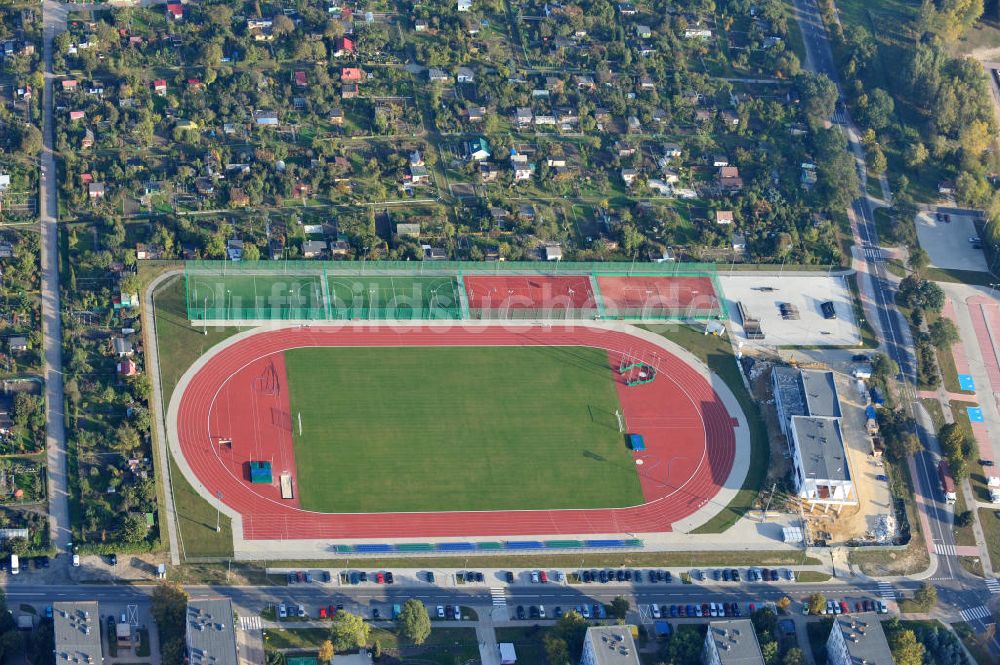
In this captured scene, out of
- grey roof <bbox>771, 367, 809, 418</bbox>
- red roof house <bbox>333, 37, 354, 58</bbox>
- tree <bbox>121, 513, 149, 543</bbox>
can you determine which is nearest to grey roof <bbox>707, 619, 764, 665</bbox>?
grey roof <bbox>771, 367, 809, 418</bbox>

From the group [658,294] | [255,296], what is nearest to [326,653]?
[255,296]

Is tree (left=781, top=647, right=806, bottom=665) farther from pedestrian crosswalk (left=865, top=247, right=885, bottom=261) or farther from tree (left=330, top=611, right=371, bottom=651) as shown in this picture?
pedestrian crosswalk (left=865, top=247, right=885, bottom=261)

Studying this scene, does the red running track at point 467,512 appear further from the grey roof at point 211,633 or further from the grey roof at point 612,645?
the grey roof at point 612,645

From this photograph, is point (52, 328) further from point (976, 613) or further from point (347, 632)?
point (976, 613)

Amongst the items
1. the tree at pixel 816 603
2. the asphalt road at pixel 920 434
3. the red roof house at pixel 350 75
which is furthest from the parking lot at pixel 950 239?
the red roof house at pixel 350 75

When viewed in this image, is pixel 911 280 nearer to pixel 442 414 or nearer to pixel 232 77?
pixel 442 414

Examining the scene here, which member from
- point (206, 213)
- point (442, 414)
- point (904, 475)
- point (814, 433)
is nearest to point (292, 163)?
point (206, 213)
